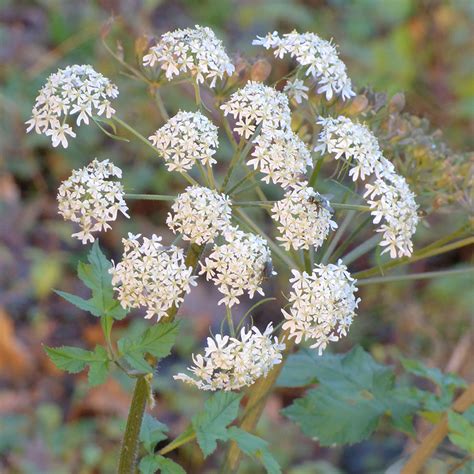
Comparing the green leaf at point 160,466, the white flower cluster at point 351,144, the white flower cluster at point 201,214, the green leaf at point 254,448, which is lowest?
the green leaf at point 160,466

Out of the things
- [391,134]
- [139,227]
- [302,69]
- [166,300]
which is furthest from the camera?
[139,227]

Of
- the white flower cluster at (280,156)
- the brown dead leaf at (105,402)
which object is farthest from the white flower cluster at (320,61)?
the brown dead leaf at (105,402)

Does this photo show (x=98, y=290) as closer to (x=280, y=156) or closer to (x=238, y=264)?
(x=238, y=264)

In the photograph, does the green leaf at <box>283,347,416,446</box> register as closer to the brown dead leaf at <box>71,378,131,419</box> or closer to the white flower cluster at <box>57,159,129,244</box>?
the white flower cluster at <box>57,159,129,244</box>

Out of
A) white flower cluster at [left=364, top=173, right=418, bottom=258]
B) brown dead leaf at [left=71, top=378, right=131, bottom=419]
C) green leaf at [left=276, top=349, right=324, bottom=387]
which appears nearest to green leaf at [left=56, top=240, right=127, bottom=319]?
white flower cluster at [left=364, top=173, right=418, bottom=258]

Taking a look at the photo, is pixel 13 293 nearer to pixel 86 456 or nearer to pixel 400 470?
pixel 86 456

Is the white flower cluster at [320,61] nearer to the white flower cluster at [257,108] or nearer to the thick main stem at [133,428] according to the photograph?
the white flower cluster at [257,108]

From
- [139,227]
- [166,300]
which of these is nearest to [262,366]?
[166,300]
